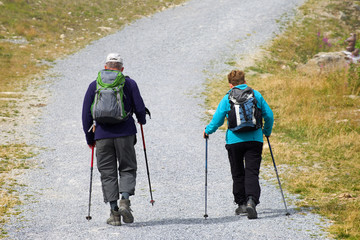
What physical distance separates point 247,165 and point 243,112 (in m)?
0.72

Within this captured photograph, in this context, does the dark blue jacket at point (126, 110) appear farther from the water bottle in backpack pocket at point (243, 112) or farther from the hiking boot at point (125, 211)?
the water bottle in backpack pocket at point (243, 112)

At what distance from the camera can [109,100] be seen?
543 centimetres

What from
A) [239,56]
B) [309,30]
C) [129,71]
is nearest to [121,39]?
[129,71]

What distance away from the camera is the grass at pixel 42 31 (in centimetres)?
1427

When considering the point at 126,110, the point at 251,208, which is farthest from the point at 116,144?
the point at 251,208

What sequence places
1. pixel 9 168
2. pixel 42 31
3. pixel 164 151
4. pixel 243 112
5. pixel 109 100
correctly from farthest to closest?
pixel 42 31 < pixel 164 151 < pixel 9 168 < pixel 243 112 < pixel 109 100

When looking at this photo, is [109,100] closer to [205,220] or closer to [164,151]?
[205,220]

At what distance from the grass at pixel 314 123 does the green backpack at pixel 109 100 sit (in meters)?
2.89

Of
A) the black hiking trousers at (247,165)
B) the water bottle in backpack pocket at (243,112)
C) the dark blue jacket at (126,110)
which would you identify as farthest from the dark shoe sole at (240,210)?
the dark blue jacket at (126,110)

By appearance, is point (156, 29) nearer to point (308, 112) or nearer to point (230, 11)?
point (230, 11)

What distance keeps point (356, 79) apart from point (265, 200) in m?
7.30

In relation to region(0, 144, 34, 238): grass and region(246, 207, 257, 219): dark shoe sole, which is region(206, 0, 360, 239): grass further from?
region(0, 144, 34, 238): grass

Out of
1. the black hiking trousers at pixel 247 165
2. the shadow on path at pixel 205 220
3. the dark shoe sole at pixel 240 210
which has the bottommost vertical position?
the shadow on path at pixel 205 220

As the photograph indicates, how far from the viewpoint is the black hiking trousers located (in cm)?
584
